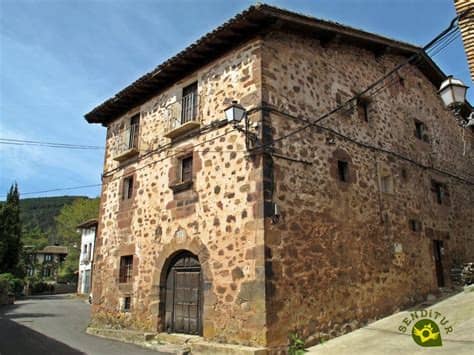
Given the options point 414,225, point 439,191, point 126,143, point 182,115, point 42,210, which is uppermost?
point 42,210

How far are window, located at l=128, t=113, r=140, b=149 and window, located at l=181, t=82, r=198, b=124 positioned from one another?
2.34 metres

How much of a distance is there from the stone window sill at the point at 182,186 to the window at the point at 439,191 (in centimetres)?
829

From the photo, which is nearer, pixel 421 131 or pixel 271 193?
pixel 271 193

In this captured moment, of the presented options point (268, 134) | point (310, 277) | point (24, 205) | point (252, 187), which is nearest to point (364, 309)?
point (310, 277)

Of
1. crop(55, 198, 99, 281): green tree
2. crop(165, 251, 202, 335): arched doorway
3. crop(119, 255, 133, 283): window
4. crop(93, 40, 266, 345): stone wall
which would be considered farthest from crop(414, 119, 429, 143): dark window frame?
crop(55, 198, 99, 281): green tree

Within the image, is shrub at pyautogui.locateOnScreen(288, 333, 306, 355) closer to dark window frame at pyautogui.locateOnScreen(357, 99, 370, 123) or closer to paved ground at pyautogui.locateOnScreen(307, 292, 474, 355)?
→ paved ground at pyautogui.locateOnScreen(307, 292, 474, 355)

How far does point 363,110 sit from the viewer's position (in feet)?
36.7

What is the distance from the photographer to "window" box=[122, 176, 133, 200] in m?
12.2

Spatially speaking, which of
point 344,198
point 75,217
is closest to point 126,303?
point 344,198

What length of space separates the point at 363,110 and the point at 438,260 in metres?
5.48

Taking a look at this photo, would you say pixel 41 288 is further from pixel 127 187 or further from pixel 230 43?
pixel 230 43

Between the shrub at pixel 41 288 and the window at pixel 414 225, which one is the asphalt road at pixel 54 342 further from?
the shrub at pixel 41 288

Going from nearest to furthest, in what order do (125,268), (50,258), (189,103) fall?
(189,103), (125,268), (50,258)

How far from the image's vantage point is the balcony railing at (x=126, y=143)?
1212 centimetres
